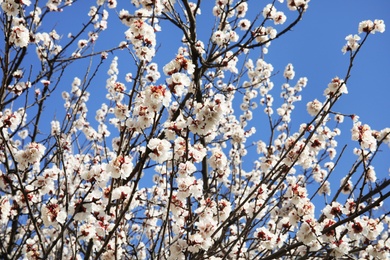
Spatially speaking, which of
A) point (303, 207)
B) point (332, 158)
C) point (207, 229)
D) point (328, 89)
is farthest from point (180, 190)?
point (332, 158)

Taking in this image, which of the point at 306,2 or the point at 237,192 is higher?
the point at 306,2

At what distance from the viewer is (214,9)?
18.0 feet

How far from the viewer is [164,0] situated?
420cm

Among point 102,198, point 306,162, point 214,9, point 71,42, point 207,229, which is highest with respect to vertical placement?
point 214,9

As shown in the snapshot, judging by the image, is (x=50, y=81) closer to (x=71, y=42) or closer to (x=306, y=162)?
(x=71, y=42)

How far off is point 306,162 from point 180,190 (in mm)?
2147

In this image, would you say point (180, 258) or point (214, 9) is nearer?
point (180, 258)

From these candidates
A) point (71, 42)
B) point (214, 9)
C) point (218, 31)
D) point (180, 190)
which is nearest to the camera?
point (180, 190)

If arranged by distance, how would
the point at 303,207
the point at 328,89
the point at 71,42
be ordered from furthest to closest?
the point at 71,42, the point at 328,89, the point at 303,207

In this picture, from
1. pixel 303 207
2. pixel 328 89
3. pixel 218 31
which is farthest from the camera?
pixel 218 31

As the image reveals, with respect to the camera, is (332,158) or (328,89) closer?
(328,89)

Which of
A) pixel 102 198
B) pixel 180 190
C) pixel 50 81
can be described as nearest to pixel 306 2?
pixel 180 190

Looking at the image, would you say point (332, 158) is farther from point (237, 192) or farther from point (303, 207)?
point (303, 207)

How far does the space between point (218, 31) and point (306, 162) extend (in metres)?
2.03
